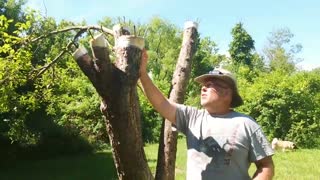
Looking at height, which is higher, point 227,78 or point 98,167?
point 227,78

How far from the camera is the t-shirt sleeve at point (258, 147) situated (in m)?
2.40

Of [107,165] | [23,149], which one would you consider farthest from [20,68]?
[23,149]

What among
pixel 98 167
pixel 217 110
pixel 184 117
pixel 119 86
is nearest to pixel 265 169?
pixel 217 110

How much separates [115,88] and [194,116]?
0.60m

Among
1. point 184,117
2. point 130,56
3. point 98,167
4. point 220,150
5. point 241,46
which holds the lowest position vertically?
point 98,167

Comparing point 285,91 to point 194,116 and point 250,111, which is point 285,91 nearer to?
point 250,111

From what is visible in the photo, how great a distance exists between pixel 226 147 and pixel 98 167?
12244mm

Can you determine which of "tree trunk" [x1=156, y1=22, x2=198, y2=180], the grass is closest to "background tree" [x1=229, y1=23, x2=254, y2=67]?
the grass

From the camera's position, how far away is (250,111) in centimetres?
1794

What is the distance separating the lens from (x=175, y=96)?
3932mm

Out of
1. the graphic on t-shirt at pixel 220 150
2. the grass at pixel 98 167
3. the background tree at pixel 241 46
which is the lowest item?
the grass at pixel 98 167

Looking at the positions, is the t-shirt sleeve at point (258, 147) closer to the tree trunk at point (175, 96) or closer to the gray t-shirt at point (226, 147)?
the gray t-shirt at point (226, 147)

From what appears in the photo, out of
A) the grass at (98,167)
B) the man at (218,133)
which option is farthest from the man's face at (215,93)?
the grass at (98,167)

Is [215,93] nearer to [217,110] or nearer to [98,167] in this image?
[217,110]
